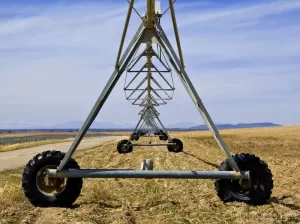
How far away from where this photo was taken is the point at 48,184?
321 inches

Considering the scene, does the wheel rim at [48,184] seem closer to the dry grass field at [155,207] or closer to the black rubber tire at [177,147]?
the dry grass field at [155,207]

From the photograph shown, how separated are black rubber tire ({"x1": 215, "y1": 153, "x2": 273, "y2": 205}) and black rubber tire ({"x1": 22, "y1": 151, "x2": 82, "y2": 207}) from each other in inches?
107

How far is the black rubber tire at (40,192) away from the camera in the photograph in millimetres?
7977

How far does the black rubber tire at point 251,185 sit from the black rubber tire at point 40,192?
8.88 ft

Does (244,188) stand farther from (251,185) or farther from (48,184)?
(48,184)

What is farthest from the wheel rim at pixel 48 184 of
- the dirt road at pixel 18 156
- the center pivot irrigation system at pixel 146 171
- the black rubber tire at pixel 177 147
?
the black rubber tire at pixel 177 147

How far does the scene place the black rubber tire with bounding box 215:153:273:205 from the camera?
8078 millimetres

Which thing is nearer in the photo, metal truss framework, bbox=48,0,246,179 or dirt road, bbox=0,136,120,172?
metal truss framework, bbox=48,0,246,179

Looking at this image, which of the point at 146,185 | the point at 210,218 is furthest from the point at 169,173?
the point at 146,185

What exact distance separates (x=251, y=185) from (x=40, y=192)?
382cm

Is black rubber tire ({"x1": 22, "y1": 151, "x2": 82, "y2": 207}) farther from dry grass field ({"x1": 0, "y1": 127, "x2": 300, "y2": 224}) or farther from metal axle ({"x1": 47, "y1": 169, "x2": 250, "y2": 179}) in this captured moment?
metal axle ({"x1": 47, "y1": 169, "x2": 250, "y2": 179})

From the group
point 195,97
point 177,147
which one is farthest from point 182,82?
point 177,147

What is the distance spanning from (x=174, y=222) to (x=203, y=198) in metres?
2.28

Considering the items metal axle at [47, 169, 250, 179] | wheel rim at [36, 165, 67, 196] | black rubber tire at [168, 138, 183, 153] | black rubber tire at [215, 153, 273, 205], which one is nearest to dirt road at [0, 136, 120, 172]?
black rubber tire at [168, 138, 183, 153]
